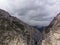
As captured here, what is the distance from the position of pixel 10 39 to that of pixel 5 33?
2.06 meters

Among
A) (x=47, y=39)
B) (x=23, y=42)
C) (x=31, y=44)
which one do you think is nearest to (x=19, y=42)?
(x=23, y=42)

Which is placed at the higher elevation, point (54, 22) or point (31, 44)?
point (54, 22)

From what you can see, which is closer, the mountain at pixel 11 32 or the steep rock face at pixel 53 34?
the steep rock face at pixel 53 34

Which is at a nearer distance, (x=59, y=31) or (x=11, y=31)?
(x=59, y=31)

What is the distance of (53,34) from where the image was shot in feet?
111

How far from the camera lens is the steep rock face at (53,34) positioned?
109 ft

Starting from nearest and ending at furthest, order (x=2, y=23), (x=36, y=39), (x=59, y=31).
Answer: (x=59, y=31) → (x=2, y=23) → (x=36, y=39)

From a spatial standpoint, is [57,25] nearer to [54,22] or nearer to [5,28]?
[54,22]

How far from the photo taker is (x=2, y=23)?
48281 millimetres

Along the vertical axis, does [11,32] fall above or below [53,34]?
above

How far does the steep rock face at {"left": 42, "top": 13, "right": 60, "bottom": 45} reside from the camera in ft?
109

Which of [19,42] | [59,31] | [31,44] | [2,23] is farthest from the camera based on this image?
[31,44]

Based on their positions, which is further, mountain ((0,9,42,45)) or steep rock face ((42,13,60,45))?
mountain ((0,9,42,45))

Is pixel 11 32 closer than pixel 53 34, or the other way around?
pixel 53 34
